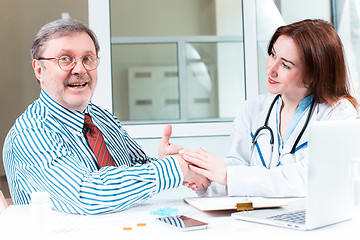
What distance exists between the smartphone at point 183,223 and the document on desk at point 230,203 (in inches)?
3.9

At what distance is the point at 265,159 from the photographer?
5.88ft

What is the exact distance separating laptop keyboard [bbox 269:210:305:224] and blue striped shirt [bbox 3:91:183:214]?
371 mm

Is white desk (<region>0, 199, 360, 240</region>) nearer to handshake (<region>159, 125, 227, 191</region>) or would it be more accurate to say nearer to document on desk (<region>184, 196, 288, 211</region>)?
document on desk (<region>184, 196, 288, 211</region>)

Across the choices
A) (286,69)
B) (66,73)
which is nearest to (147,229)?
(66,73)

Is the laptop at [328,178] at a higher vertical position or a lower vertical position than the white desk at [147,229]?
higher

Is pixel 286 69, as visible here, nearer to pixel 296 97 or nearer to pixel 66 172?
pixel 296 97

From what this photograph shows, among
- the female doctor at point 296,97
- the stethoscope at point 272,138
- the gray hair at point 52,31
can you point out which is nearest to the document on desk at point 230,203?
the female doctor at point 296,97

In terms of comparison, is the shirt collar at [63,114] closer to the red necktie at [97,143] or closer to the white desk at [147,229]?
the red necktie at [97,143]

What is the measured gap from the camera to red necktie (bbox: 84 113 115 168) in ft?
5.26

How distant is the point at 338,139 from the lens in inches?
40.7

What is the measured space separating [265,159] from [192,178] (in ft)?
1.28

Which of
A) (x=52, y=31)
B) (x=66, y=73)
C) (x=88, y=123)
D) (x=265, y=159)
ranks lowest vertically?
(x=265, y=159)

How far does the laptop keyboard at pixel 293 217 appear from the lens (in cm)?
110

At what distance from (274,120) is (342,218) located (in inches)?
30.5
